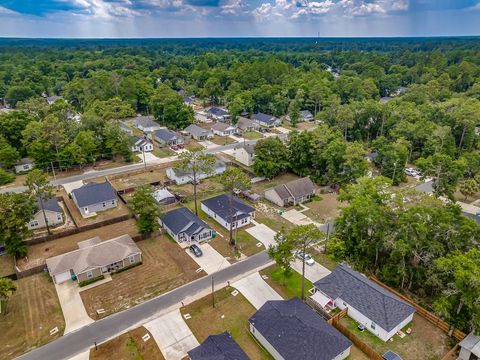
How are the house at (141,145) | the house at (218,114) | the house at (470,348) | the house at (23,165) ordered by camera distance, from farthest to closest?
the house at (218,114)
the house at (141,145)
the house at (23,165)
the house at (470,348)

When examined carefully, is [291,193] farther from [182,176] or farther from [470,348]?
[470,348]

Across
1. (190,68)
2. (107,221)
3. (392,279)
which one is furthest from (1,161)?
(190,68)

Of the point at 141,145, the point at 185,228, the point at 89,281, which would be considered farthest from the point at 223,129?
the point at 89,281

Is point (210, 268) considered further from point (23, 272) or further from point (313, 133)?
point (313, 133)

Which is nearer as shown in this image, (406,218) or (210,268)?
(406,218)

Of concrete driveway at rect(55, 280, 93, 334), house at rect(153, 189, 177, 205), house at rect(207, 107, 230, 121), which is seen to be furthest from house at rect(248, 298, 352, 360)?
house at rect(207, 107, 230, 121)

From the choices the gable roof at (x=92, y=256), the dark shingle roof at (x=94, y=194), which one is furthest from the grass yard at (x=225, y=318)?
the dark shingle roof at (x=94, y=194)

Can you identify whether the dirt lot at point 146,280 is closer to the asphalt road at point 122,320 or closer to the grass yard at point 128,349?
the asphalt road at point 122,320
